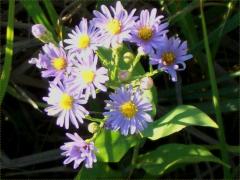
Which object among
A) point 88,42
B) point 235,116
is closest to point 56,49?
point 88,42

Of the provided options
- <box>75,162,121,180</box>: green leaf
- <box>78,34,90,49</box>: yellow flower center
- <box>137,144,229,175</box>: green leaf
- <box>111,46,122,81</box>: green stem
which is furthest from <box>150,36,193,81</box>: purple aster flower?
<box>75,162,121,180</box>: green leaf

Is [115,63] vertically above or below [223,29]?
below

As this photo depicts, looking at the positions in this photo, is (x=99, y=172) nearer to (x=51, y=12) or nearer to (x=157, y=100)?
(x=157, y=100)

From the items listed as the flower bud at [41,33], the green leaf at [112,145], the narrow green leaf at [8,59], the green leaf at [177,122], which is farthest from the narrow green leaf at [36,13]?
the green leaf at [177,122]

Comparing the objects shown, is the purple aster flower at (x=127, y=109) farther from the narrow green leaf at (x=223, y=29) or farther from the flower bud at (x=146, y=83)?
the narrow green leaf at (x=223, y=29)

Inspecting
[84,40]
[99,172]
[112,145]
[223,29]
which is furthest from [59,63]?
[223,29]

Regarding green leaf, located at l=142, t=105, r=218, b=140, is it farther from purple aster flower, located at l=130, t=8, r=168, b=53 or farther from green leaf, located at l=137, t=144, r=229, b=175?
purple aster flower, located at l=130, t=8, r=168, b=53
